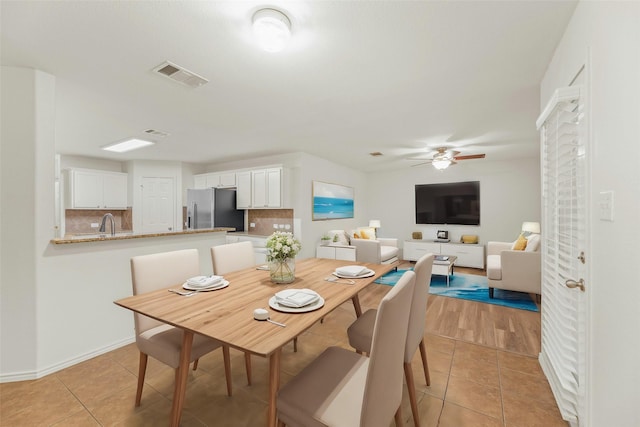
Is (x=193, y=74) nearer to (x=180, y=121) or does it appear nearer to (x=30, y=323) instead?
(x=180, y=121)

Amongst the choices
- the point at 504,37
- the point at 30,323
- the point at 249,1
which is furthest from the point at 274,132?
the point at 30,323

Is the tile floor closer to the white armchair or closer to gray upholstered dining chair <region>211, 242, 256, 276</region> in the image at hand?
gray upholstered dining chair <region>211, 242, 256, 276</region>

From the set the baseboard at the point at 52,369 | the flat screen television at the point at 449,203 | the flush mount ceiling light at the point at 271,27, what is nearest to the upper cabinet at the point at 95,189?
the baseboard at the point at 52,369

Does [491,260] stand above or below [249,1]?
below

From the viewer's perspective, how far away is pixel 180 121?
338 centimetres

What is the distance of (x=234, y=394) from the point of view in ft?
6.26

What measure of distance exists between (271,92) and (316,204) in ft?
9.94

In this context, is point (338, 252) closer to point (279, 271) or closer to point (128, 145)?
point (279, 271)

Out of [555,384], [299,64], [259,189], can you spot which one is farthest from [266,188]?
Result: [555,384]

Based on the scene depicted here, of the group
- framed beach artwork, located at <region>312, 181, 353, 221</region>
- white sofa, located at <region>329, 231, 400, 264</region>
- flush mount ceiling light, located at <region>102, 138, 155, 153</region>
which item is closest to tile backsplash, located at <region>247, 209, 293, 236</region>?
framed beach artwork, located at <region>312, 181, 353, 221</region>

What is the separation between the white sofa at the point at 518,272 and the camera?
3650 millimetres

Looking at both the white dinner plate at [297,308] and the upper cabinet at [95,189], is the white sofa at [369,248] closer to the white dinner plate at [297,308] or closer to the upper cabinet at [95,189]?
the white dinner plate at [297,308]

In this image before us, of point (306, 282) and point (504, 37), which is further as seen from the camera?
point (306, 282)

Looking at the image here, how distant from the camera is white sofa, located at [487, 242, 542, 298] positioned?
3.65 metres
